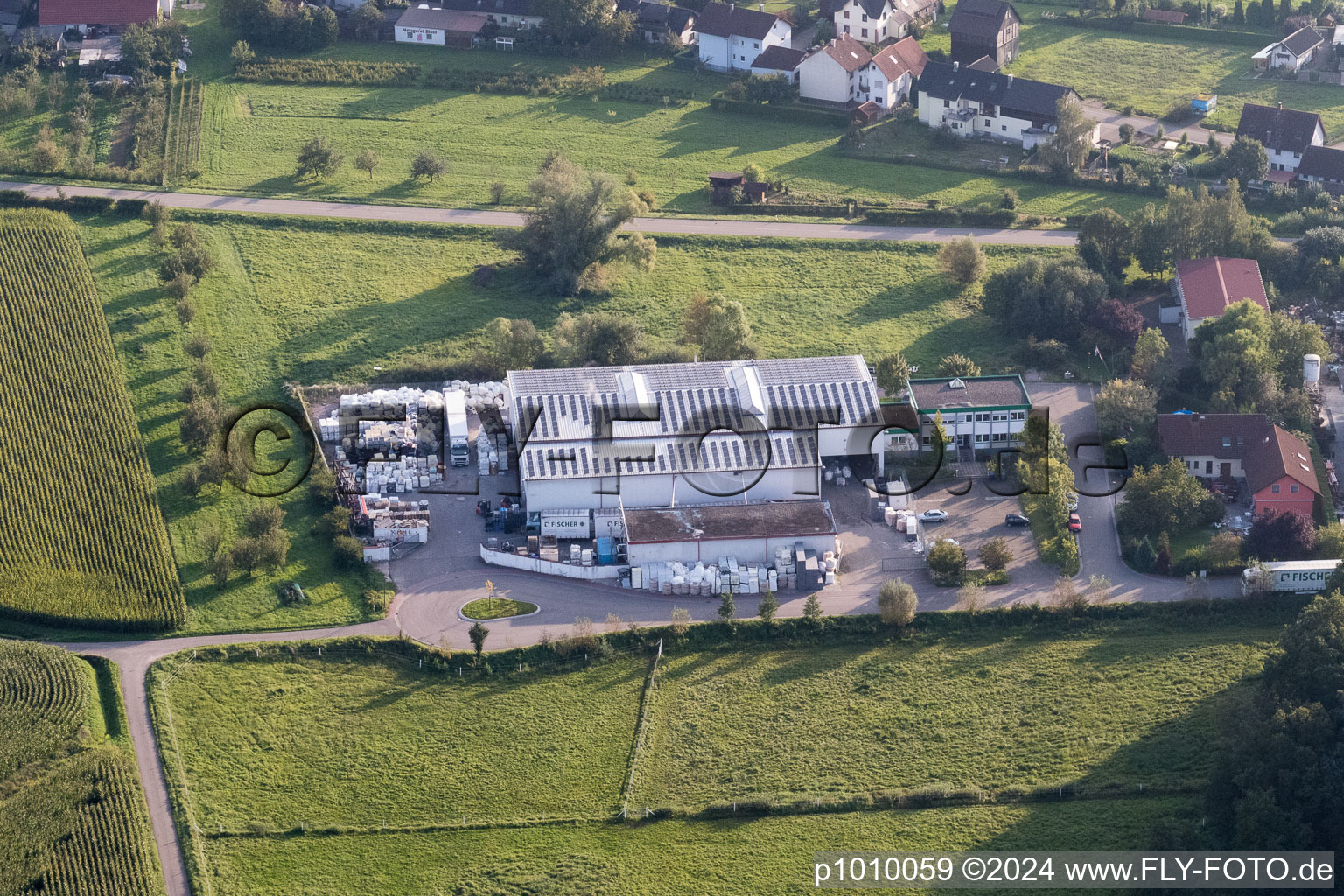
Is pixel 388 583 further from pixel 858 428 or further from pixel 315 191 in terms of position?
pixel 315 191

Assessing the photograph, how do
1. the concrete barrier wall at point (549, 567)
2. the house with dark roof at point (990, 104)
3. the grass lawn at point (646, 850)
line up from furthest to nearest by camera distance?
the house with dark roof at point (990, 104) < the concrete barrier wall at point (549, 567) < the grass lawn at point (646, 850)

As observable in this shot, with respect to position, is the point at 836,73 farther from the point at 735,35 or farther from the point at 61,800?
the point at 61,800

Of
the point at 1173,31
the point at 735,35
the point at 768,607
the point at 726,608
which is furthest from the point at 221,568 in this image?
the point at 1173,31

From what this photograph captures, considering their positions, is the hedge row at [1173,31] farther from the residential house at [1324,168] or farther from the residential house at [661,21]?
the residential house at [661,21]

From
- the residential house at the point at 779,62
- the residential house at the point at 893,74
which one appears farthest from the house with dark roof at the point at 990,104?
the residential house at the point at 779,62

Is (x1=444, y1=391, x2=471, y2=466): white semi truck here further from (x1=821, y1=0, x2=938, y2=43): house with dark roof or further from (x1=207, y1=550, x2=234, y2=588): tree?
(x1=821, y1=0, x2=938, y2=43): house with dark roof

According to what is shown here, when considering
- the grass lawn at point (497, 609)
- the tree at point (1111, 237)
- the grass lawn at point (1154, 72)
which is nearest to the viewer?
the grass lawn at point (497, 609)

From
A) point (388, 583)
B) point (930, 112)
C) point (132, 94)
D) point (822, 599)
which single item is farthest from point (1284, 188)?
point (132, 94)
